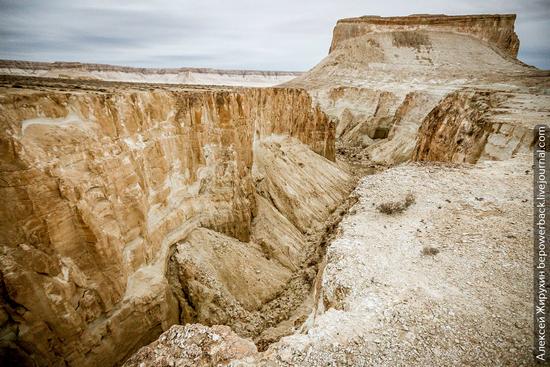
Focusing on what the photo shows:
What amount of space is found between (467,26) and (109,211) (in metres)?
75.6

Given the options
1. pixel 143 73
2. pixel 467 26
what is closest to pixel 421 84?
pixel 467 26

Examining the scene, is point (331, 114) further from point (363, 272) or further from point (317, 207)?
point (363, 272)

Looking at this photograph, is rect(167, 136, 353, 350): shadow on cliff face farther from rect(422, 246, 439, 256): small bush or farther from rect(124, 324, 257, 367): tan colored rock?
rect(422, 246, 439, 256): small bush


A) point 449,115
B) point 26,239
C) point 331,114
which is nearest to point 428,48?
point 331,114

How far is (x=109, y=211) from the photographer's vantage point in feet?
33.5

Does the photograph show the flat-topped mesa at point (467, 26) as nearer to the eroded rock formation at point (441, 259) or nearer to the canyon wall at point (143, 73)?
the eroded rock formation at point (441, 259)

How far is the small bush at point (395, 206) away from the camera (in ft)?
37.6

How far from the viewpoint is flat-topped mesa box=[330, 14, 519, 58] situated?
59656mm

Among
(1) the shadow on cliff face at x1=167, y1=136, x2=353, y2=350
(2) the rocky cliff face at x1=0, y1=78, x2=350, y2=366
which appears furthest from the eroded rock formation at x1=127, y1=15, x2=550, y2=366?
(2) the rocky cliff face at x1=0, y1=78, x2=350, y2=366

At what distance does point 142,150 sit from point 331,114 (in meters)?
37.6
